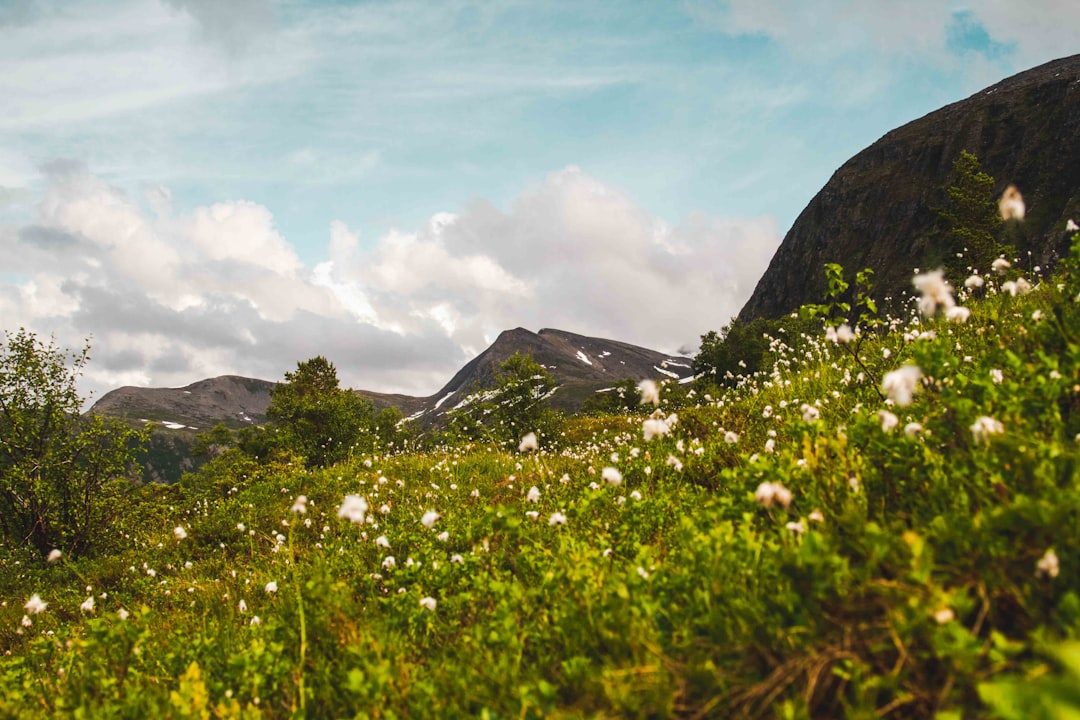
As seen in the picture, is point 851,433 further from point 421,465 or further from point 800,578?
point 421,465

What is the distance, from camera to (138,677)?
4.02 meters

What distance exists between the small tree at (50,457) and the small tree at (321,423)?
14.3 meters

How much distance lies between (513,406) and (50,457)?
562 inches

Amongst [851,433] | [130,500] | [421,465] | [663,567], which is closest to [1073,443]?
[851,433]

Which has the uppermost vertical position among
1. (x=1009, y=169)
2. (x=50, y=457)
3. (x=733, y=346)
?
(x=1009, y=169)

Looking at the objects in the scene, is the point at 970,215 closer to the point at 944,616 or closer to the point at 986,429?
the point at 986,429

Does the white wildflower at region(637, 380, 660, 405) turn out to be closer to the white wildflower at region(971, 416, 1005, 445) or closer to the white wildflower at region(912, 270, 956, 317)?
the white wildflower at region(912, 270, 956, 317)

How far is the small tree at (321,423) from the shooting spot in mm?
33812

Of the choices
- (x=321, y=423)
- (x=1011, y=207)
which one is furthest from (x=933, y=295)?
(x=321, y=423)

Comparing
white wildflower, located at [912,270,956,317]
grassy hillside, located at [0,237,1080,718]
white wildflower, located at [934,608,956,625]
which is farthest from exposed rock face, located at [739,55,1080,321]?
white wildflower, located at [934,608,956,625]

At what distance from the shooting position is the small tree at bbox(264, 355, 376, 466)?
111ft

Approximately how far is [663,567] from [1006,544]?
1.66m

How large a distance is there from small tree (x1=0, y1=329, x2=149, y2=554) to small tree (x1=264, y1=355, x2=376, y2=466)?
47.0 ft

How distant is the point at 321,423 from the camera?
42219mm
